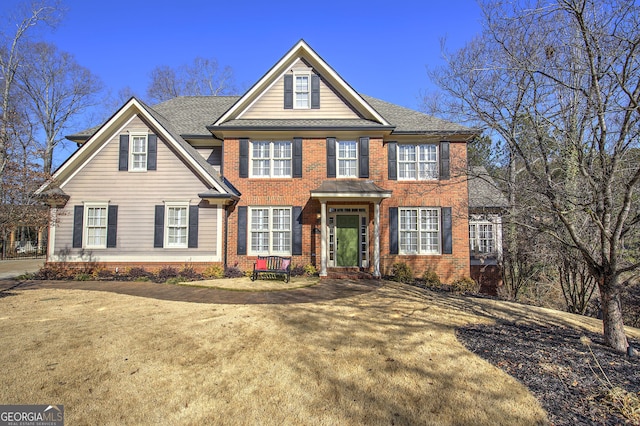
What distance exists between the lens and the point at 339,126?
13.9 metres

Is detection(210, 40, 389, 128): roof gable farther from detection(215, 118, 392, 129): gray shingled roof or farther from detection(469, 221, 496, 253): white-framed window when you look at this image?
detection(469, 221, 496, 253): white-framed window

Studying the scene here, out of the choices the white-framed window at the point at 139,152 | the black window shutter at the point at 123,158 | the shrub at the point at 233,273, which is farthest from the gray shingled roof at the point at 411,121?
the black window shutter at the point at 123,158

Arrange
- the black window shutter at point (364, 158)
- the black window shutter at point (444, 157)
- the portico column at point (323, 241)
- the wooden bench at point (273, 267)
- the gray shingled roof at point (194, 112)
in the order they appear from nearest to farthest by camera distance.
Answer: the wooden bench at point (273, 267)
the portico column at point (323, 241)
the black window shutter at point (364, 158)
the black window shutter at point (444, 157)
the gray shingled roof at point (194, 112)

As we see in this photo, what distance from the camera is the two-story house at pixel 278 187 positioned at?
13.5m

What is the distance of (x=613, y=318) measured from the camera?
6199mm

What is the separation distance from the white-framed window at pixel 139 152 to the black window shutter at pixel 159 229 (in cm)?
190

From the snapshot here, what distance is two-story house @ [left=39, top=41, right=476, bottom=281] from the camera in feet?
44.1

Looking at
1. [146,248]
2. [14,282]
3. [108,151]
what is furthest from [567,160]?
[14,282]

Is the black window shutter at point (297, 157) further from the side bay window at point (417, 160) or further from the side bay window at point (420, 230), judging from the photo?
the side bay window at point (420, 230)

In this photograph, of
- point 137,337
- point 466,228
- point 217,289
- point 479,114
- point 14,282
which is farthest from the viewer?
point 466,228

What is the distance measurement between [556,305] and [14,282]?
814 inches

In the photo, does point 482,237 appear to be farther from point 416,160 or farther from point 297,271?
point 297,271

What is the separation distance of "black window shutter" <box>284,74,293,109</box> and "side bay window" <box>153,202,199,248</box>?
5.99 meters

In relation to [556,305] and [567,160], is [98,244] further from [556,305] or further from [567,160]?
[556,305]
